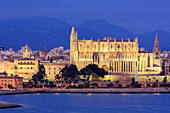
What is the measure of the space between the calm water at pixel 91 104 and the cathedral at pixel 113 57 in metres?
26.7

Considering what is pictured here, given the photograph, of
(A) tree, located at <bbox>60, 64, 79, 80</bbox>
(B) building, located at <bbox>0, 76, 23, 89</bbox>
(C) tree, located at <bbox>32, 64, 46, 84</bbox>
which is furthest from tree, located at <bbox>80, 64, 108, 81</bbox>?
(B) building, located at <bbox>0, 76, 23, 89</bbox>

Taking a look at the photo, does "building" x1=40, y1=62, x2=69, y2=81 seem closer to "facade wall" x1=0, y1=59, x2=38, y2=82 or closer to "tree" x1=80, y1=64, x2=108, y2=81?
"facade wall" x1=0, y1=59, x2=38, y2=82

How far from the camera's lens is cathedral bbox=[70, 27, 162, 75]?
104500 mm

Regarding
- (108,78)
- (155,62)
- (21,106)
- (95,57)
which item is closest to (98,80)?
(108,78)

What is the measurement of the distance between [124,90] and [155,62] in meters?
25.0

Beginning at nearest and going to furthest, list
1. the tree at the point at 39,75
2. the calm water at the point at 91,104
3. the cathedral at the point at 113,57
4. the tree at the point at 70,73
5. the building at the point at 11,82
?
the calm water at the point at 91,104 < the building at the point at 11,82 < the tree at the point at 39,75 < the tree at the point at 70,73 < the cathedral at the point at 113,57

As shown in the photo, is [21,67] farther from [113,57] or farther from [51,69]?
[113,57]

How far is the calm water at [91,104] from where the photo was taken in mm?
Answer: 60750

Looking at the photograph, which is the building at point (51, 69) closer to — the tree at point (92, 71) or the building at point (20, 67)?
the building at point (20, 67)

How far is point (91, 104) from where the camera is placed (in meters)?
66.8

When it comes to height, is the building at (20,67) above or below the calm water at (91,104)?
above

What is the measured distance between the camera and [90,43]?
353 feet

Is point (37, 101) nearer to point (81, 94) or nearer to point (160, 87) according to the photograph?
point (81, 94)

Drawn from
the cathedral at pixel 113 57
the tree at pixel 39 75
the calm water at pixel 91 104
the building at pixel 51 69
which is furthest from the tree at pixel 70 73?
the calm water at pixel 91 104
